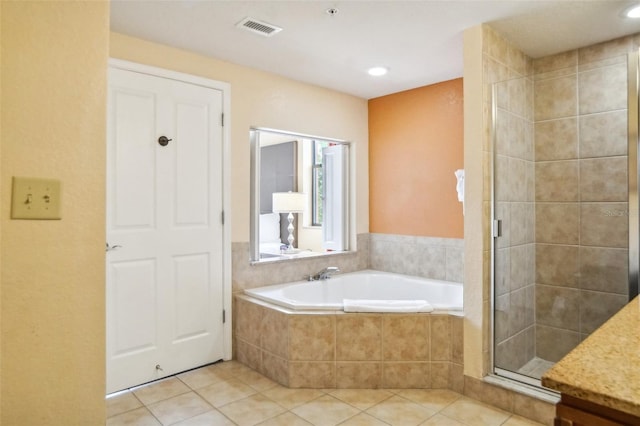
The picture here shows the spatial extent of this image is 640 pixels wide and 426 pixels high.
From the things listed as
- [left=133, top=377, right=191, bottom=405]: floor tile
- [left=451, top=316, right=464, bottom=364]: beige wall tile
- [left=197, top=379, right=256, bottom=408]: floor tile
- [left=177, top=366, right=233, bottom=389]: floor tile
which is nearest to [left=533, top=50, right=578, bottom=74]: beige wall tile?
[left=451, top=316, right=464, bottom=364]: beige wall tile

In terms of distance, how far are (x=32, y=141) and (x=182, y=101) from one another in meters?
1.83

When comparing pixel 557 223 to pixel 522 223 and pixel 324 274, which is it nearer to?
pixel 522 223

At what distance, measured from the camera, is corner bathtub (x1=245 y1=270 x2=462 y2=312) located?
129 inches

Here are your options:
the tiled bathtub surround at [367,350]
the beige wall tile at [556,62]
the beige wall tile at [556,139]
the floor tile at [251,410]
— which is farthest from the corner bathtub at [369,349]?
the beige wall tile at [556,62]

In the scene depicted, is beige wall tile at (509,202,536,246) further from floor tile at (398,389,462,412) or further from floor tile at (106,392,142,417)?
floor tile at (106,392,142,417)

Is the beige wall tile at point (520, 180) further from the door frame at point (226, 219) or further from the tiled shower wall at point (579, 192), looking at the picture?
the door frame at point (226, 219)

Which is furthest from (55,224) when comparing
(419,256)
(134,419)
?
(419,256)

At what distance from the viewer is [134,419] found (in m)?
2.25

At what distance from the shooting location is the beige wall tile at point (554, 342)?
2.68 metres

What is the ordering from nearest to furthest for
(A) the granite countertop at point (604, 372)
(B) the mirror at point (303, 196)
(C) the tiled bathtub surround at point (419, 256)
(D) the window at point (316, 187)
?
(A) the granite countertop at point (604, 372), (C) the tiled bathtub surround at point (419, 256), (B) the mirror at point (303, 196), (D) the window at point (316, 187)

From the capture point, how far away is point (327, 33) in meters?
2.59

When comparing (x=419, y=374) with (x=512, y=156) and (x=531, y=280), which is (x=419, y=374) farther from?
(x=512, y=156)

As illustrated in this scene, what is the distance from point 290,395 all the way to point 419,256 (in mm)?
1810

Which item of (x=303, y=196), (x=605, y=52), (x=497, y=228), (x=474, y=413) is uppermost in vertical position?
(x=605, y=52)
